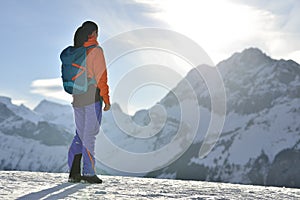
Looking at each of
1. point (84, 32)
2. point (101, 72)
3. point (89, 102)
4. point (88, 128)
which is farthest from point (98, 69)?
point (88, 128)

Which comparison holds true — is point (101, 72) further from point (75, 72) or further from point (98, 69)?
point (75, 72)

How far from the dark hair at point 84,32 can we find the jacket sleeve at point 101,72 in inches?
22.1

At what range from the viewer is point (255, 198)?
646 cm

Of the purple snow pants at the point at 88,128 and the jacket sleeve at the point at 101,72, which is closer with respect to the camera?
the jacket sleeve at the point at 101,72

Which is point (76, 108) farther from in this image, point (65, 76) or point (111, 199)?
point (111, 199)

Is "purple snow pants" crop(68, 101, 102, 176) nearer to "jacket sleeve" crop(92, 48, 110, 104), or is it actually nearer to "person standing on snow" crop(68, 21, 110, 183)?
→ "person standing on snow" crop(68, 21, 110, 183)

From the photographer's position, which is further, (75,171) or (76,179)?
(75,171)

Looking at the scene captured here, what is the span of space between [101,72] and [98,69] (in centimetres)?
9

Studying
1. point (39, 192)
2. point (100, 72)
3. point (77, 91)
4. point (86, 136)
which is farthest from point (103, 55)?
point (39, 192)

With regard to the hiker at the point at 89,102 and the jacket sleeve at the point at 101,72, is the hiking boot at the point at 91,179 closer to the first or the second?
the hiker at the point at 89,102

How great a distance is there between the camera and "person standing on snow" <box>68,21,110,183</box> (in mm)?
7895

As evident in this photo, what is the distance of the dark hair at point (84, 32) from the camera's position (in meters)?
8.27

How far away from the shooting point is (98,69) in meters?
7.86

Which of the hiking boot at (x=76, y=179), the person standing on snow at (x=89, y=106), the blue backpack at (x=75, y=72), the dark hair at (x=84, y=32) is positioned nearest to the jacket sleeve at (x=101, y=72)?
the person standing on snow at (x=89, y=106)
